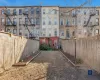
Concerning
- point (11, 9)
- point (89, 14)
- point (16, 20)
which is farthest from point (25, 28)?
point (89, 14)

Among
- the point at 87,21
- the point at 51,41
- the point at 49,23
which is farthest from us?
the point at 87,21

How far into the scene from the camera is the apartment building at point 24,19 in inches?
1756

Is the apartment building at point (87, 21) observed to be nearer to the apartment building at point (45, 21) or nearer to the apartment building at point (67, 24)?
the apartment building at point (45, 21)

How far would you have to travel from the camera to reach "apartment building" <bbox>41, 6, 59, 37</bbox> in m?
44.2

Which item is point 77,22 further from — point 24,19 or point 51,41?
point 24,19

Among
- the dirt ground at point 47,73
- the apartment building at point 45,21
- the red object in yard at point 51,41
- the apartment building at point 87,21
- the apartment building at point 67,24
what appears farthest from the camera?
the apartment building at point 67,24

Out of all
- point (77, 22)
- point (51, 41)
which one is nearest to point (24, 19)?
point (51, 41)

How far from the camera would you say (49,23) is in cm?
4428

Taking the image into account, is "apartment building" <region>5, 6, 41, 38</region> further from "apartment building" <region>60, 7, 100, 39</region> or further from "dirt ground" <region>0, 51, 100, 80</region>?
"dirt ground" <region>0, 51, 100, 80</region>

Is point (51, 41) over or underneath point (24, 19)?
underneath

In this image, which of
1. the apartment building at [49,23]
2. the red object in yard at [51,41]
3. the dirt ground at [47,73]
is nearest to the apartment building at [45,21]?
the apartment building at [49,23]

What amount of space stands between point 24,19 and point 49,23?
6.25 metres

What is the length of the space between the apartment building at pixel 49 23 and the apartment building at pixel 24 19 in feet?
4.10

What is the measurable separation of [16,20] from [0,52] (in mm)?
36301
